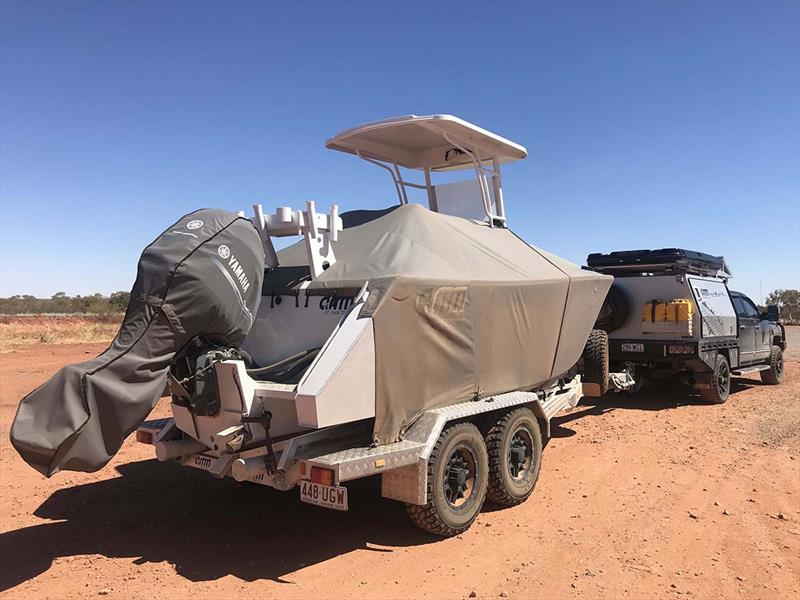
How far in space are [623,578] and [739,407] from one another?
26.2 ft

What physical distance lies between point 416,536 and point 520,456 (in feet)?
4.61

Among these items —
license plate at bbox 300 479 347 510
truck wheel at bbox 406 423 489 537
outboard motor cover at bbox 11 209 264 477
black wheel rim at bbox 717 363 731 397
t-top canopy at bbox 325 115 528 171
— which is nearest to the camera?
outboard motor cover at bbox 11 209 264 477

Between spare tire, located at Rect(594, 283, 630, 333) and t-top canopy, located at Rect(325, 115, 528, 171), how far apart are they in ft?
15.4

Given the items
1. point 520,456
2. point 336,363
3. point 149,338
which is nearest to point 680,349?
point 520,456

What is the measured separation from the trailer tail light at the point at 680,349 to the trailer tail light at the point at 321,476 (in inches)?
336

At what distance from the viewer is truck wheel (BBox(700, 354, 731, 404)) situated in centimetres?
1112

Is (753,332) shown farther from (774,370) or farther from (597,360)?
(597,360)

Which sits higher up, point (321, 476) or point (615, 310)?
point (615, 310)

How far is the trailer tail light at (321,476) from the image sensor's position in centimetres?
421

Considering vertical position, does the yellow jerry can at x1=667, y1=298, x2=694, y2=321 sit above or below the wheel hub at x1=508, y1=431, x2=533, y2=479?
above

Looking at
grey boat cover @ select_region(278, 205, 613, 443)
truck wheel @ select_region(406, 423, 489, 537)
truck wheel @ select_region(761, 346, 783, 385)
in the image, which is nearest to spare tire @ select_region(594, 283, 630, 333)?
grey boat cover @ select_region(278, 205, 613, 443)

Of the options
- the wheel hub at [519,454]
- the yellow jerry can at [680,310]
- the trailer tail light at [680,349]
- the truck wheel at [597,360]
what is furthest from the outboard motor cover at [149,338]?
the trailer tail light at [680,349]

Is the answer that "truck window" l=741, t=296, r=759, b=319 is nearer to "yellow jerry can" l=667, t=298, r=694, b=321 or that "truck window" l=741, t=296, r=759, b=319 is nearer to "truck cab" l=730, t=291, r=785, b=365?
"truck cab" l=730, t=291, r=785, b=365

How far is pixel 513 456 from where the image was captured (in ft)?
19.4
